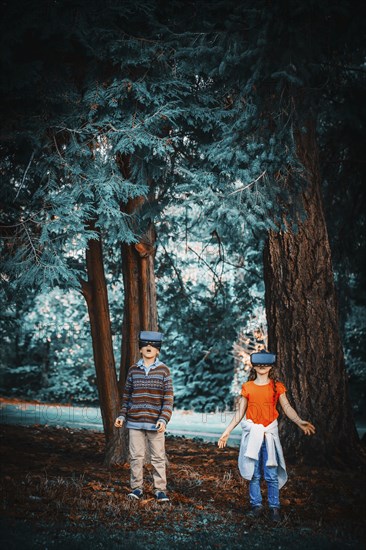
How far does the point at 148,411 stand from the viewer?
21.6 ft

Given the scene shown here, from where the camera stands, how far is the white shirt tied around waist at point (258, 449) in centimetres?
601

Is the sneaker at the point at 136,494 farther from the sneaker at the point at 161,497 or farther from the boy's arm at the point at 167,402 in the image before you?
the boy's arm at the point at 167,402

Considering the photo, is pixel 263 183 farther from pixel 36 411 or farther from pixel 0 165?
pixel 36 411

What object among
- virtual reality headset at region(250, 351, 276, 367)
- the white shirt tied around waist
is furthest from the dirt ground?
virtual reality headset at region(250, 351, 276, 367)

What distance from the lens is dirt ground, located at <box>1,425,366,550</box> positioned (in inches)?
200

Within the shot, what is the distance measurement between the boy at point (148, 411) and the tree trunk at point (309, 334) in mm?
2730

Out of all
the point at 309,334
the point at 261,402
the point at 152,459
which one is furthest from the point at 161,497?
the point at 309,334

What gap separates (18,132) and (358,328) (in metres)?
11.3

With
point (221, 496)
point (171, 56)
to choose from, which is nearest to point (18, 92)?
point (171, 56)

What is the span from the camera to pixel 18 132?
7137 millimetres

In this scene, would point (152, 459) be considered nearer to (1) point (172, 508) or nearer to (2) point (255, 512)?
(1) point (172, 508)

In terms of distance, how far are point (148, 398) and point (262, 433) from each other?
123 centimetres

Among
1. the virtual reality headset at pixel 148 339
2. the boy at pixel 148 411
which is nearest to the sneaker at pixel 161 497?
the boy at pixel 148 411

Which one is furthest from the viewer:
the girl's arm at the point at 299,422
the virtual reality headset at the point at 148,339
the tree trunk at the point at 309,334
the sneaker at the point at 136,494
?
the tree trunk at the point at 309,334
